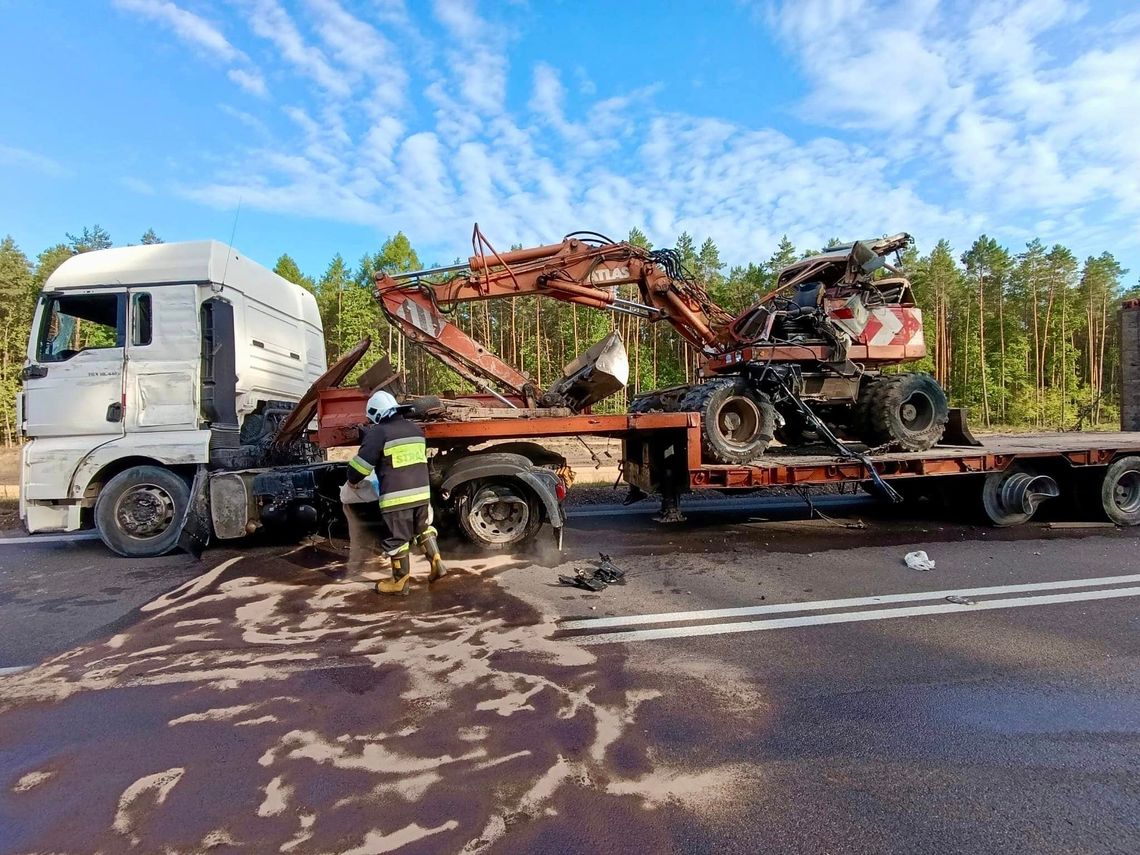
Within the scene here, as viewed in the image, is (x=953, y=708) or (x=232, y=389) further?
(x=232, y=389)

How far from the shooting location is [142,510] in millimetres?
6312

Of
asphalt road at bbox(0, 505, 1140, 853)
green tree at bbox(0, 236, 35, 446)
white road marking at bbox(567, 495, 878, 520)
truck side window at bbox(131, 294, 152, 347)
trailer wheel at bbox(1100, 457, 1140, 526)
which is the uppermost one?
green tree at bbox(0, 236, 35, 446)

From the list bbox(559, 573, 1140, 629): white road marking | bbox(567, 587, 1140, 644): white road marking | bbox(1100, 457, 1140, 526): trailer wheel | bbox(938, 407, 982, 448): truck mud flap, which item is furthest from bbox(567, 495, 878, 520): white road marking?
bbox(567, 587, 1140, 644): white road marking

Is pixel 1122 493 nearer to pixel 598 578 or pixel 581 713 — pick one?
pixel 598 578

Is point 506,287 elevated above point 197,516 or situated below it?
above

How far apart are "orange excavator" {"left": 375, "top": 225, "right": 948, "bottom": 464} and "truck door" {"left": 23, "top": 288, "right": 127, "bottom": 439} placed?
9.13 ft

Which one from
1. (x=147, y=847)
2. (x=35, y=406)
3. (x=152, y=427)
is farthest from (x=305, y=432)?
(x=147, y=847)

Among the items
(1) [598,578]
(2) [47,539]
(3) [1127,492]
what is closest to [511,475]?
(1) [598,578]

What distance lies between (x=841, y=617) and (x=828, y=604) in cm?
28

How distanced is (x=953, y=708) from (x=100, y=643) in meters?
5.11

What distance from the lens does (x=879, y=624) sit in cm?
412

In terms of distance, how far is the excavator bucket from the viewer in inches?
257

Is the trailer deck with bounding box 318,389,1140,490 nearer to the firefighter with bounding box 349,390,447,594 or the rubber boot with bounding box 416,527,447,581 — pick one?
the firefighter with bounding box 349,390,447,594

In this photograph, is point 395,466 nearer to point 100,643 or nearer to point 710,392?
point 100,643
